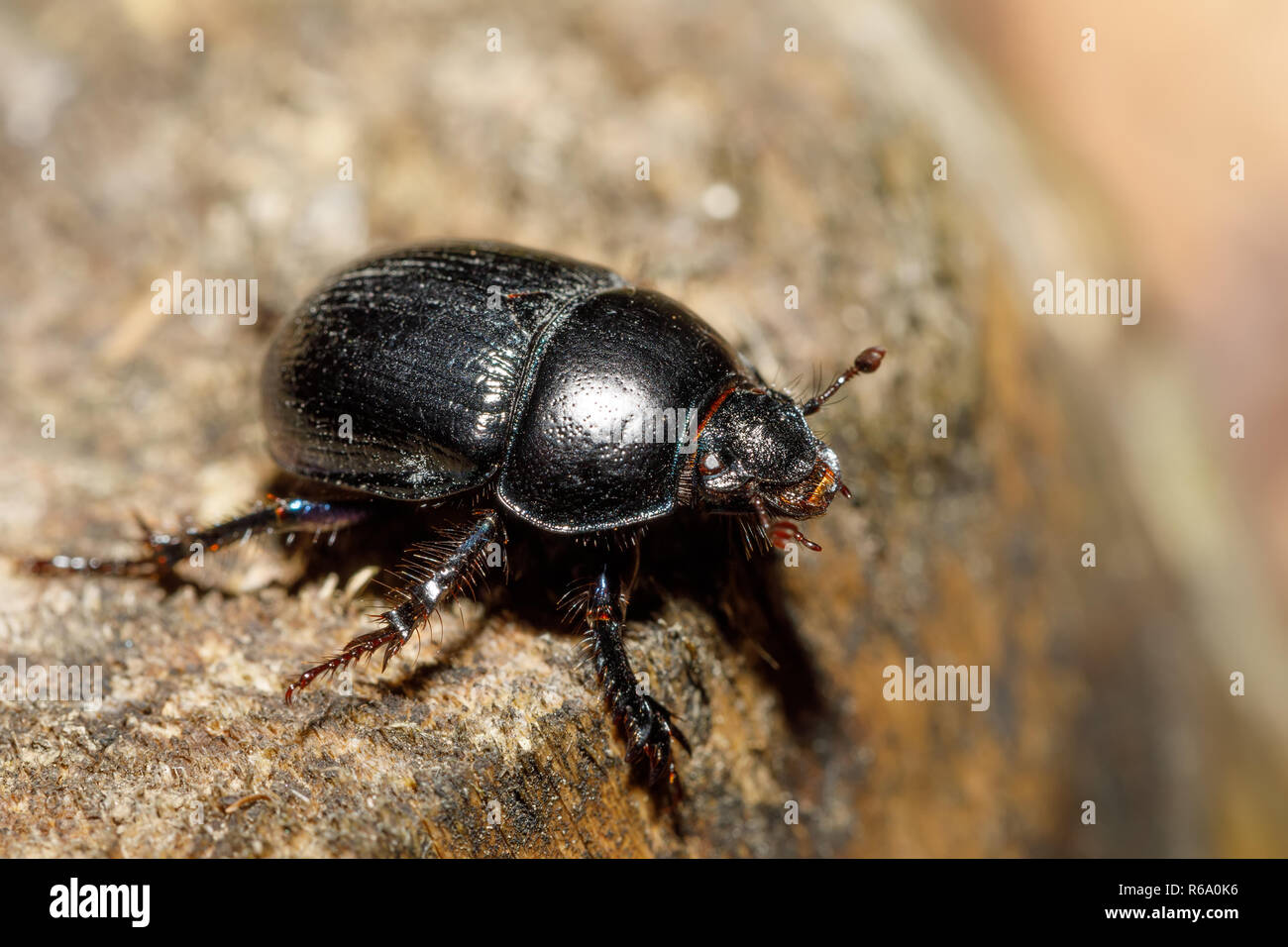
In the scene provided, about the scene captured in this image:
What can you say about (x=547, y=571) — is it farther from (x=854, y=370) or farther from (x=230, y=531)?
(x=854, y=370)

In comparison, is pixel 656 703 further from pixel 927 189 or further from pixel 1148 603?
pixel 1148 603

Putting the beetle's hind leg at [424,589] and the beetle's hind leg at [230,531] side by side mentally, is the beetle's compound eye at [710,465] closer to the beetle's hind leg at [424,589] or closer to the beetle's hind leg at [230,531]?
the beetle's hind leg at [424,589]

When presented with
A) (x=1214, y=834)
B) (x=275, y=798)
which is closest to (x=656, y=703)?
(x=275, y=798)

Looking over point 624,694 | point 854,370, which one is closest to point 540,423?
point 624,694

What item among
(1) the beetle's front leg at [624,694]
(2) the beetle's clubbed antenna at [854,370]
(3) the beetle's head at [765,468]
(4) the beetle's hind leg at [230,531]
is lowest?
(1) the beetle's front leg at [624,694]

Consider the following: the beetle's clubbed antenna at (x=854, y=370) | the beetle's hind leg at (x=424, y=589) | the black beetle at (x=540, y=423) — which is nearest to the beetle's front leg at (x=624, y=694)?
the black beetle at (x=540, y=423)

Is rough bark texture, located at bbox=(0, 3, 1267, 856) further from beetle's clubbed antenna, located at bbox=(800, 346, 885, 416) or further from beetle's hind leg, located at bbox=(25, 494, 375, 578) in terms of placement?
beetle's clubbed antenna, located at bbox=(800, 346, 885, 416)

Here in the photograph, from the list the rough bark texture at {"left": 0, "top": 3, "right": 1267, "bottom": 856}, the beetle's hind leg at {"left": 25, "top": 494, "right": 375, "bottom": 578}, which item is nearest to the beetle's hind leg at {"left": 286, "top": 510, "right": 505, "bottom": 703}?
the rough bark texture at {"left": 0, "top": 3, "right": 1267, "bottom": 856}

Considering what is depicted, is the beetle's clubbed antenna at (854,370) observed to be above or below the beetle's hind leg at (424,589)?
above
